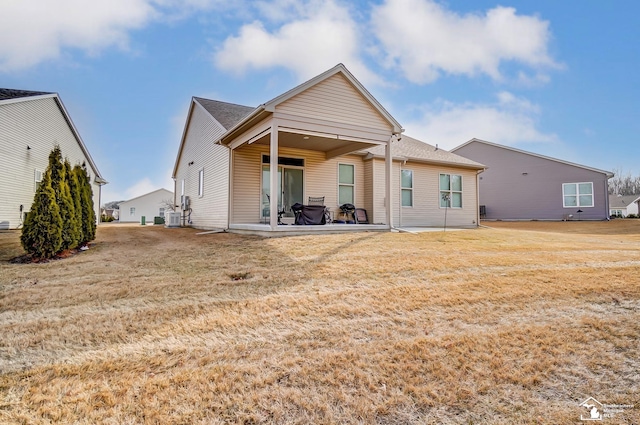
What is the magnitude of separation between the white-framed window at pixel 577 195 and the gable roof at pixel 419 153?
931 cm

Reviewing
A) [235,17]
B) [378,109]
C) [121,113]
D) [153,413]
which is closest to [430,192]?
[378,109]

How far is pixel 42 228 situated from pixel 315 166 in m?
7.82

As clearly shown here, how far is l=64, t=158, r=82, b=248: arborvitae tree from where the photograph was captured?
679 cm

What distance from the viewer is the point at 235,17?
10312 millimetres

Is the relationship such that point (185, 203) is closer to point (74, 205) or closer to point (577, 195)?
point (74, 205)

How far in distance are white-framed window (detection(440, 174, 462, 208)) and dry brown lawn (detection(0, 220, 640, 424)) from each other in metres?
8.95

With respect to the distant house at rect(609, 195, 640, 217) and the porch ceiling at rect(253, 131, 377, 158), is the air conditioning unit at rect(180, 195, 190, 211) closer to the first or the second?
the porch ceiling at rect(253, 131, 377, 158)

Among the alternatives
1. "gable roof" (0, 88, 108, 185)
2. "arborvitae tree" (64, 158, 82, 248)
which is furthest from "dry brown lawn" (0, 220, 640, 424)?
"gable roof" (0, 88, 108, 185)

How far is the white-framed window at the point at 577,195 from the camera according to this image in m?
19.5

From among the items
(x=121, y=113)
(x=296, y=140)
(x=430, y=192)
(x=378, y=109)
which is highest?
(x=121, y=113)

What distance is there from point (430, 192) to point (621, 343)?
11.2 meters

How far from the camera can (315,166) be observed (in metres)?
11.8

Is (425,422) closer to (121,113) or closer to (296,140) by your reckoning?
(296,140)

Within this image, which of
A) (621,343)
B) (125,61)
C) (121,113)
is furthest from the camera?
(121,113)
